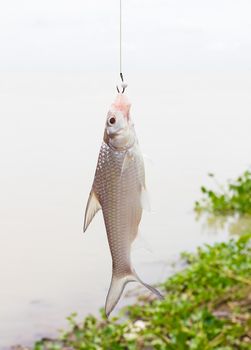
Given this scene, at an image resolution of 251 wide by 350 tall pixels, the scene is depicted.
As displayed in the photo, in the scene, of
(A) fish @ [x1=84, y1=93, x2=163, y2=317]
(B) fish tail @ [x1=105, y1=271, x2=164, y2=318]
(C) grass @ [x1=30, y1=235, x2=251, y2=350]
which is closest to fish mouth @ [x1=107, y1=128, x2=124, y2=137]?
(A) fish @ [x1=84, y1=93, x2=163, y2=317]

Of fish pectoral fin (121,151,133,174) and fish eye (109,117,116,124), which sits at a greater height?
fish eye (109,117,116,124)

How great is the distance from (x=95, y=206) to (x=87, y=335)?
7.28 feet

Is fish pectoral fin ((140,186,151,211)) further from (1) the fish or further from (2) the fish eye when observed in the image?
(2) the fish eye

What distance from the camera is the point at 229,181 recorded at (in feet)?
16.3

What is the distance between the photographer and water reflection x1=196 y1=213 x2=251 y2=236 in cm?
452

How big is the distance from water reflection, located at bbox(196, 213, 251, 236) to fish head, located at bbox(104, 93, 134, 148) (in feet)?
11.6

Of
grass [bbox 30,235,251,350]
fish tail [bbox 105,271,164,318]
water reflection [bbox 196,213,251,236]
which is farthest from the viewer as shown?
water reflection [bbox 196,213,251,236]

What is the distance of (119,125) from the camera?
102 cm

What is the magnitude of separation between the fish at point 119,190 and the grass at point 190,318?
1813 millimetres

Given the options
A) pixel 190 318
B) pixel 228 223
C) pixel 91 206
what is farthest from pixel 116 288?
pixel 228 223

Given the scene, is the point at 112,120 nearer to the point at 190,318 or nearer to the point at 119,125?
the point at 119,125

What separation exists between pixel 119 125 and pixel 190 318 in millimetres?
2179

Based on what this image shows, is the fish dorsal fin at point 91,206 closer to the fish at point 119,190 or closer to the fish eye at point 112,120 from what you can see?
the fish at point 119,190

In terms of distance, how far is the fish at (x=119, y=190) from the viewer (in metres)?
0.99
